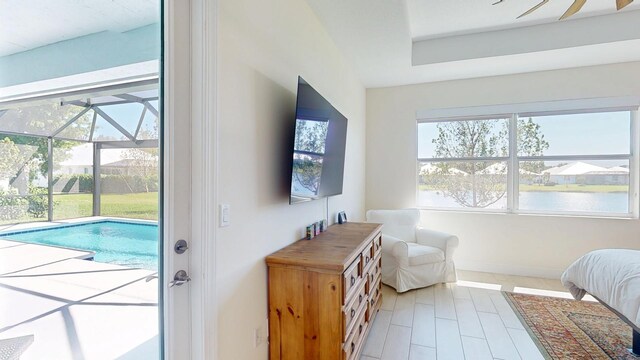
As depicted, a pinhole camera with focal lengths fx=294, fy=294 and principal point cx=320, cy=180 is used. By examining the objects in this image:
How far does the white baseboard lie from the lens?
3.72 m

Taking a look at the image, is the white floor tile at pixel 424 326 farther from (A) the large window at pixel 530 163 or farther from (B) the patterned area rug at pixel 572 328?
(A) the large window at pixel 530 163

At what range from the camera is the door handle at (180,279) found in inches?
47.0

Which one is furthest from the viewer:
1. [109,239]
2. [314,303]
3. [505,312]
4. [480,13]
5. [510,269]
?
[510,269]

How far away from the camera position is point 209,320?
128cm

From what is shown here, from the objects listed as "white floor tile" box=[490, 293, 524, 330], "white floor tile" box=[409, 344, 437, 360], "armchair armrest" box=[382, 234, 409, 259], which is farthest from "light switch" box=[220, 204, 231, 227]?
"white floor tile" box=[490, 293, 524, 330]

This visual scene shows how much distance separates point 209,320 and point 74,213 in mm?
683

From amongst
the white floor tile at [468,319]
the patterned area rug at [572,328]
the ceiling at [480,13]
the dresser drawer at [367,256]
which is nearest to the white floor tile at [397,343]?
the white floor tile at [468,319]

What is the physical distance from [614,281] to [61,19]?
124 inches

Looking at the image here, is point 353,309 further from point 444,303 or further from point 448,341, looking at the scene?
point 444,303

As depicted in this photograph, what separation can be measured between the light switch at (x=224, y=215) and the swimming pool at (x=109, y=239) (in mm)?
273

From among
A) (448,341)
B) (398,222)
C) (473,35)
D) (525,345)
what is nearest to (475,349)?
(448,341)

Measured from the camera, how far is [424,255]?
10.6ft

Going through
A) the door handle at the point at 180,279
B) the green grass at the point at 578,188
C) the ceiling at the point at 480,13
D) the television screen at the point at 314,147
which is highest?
the ceiling at the point at 480,13

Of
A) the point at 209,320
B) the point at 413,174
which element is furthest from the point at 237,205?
the point at 413,174
